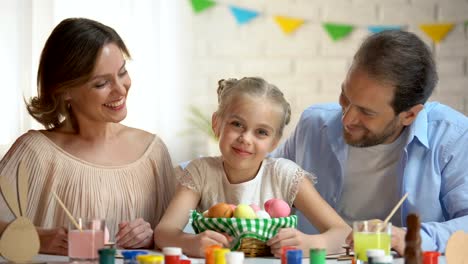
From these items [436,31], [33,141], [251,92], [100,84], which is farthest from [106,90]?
[436,31]

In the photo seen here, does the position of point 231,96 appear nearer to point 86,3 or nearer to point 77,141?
point 77,141

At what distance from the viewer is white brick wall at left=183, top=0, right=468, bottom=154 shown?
5078 mm

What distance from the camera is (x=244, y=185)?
266cm

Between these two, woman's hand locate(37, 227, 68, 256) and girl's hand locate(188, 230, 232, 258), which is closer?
girl's hand locate(188, 230, 232, 258)

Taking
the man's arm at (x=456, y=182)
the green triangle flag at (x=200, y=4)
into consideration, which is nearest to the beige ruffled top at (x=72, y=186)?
the man's arm at (x=456, y=182)

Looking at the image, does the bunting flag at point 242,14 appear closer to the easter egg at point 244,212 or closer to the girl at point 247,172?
the girl at point 247,172

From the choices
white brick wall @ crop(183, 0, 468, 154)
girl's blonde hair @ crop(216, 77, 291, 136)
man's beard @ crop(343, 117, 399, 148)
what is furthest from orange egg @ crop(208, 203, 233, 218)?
white brick wall @ crop(183, 0, 468, 154)

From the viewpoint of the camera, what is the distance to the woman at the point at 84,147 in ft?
9.00

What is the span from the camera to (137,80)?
4.95 metres

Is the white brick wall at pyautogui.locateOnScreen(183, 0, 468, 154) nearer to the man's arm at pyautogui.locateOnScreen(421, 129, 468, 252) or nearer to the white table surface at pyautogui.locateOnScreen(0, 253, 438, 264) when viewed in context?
the man's arm at pyautogui.locateOnScreen(421, 129, 468, 252)

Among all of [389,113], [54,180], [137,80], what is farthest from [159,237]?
[137,80]

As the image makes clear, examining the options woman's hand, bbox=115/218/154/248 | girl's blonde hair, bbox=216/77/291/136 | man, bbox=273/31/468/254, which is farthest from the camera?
man, bbox=273/31/468/254

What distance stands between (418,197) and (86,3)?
2.55 m

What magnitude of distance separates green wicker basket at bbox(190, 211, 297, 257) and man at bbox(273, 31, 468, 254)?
63 cm
